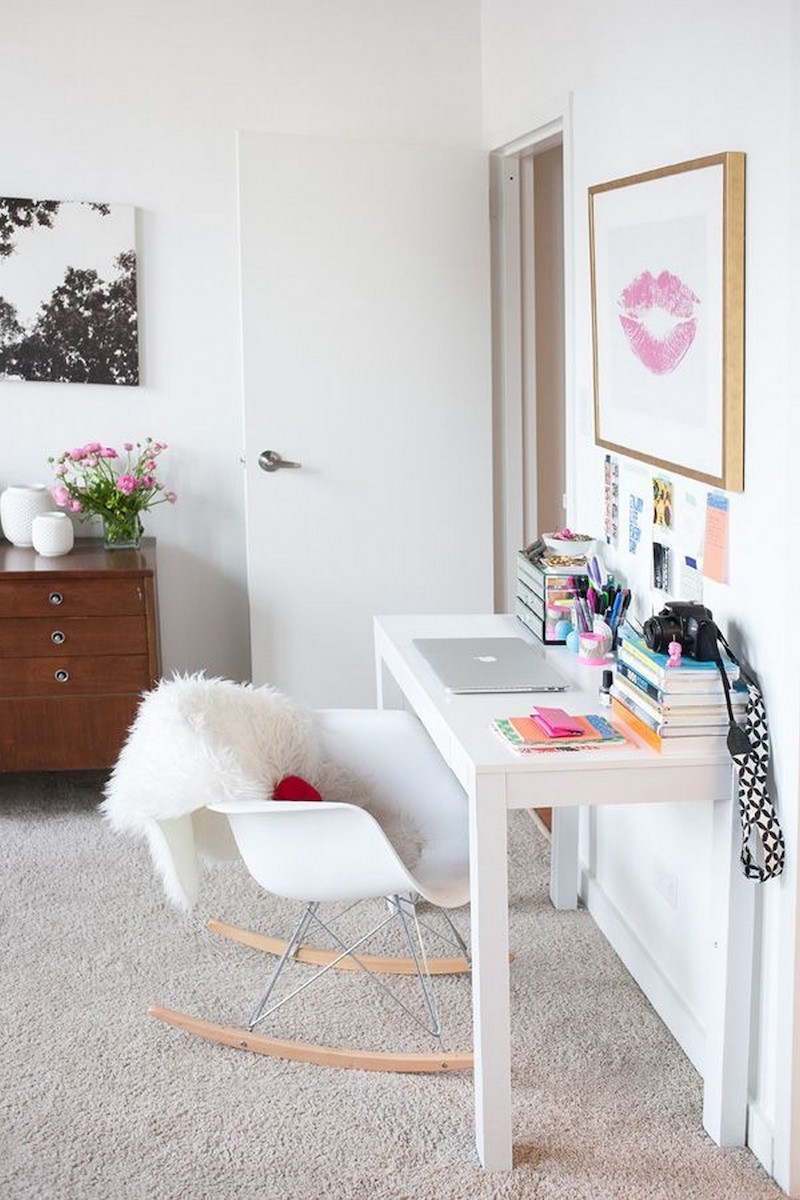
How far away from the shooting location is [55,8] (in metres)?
4.43

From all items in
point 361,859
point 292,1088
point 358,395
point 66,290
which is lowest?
point 292,1088

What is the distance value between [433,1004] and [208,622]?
7.16 ft

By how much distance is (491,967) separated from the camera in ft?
7.94

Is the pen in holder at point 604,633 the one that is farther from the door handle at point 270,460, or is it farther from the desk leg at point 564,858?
the door handle at point 270,460

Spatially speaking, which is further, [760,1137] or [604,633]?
[604,633]

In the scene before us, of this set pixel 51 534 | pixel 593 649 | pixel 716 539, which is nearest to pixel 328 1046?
pixel 593 649

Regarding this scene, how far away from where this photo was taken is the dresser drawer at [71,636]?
4.11 meters

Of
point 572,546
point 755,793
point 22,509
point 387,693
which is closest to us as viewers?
point 755,793

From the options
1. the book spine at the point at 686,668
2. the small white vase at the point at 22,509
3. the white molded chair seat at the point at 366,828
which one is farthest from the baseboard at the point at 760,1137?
the small white vase at the point at 22,509

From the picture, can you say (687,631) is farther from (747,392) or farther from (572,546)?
(572,546)

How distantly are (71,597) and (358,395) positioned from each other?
112 cm

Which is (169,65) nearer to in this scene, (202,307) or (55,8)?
(55,8)

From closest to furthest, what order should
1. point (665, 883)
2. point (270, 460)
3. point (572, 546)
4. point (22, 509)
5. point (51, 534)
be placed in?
point (665, 883)
point (572, 546)
point (51, 534)
point (22, 509)
point (270, 460)

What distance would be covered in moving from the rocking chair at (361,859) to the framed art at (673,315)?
815mm
